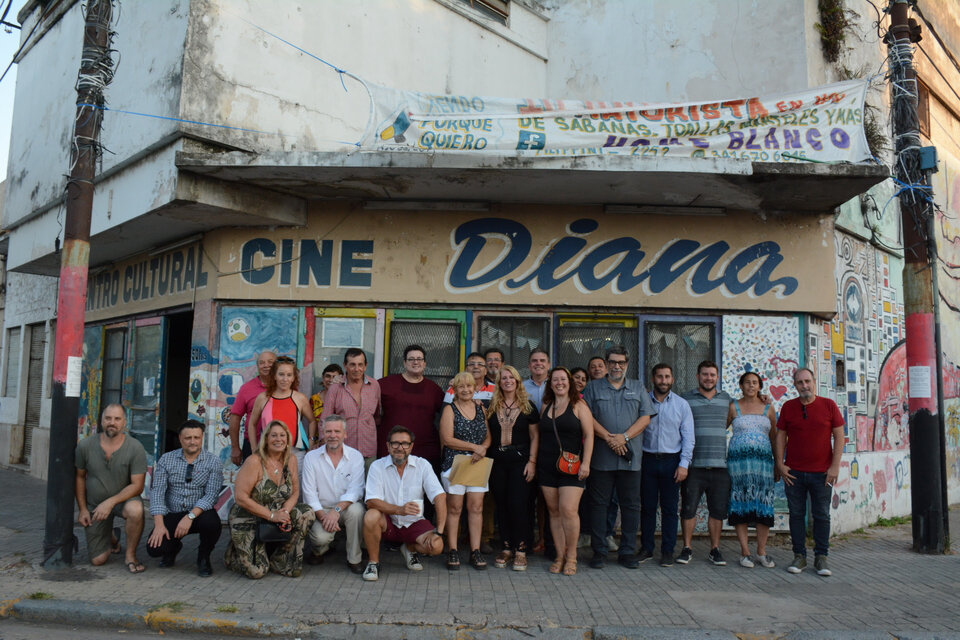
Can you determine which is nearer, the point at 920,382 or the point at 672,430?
the point at 672,430

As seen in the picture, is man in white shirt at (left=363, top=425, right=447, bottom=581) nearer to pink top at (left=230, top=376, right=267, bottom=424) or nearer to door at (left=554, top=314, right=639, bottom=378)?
pink top at (left=230, top=376, right=267, bottom=424)

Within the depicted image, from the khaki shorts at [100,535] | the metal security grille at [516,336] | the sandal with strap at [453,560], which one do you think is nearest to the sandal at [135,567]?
the khaki shorts at [100,535]

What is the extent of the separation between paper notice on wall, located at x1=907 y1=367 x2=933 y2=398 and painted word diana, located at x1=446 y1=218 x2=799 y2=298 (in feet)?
4.89

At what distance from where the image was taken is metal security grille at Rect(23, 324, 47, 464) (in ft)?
46.0

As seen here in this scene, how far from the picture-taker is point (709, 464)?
668cm

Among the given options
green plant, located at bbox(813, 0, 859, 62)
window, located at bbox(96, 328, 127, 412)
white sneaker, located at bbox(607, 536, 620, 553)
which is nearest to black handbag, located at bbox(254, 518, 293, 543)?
white sneaker, located at bbox(607, 536, 620, 553)

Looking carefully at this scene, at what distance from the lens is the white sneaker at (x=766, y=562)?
6732mm

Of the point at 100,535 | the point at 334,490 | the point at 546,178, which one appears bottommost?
the point at 100,535

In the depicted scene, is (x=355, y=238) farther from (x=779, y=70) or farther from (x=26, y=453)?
(x=26, y=453)

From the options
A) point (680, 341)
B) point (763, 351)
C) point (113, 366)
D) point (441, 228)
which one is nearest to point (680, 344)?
point (680, 341)

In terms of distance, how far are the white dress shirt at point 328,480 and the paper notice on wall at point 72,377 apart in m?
2.12

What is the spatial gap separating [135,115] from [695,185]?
20.6 feet

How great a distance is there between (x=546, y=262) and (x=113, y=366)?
22.6 ft

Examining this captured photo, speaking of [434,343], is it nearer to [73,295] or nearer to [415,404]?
[415,404]
